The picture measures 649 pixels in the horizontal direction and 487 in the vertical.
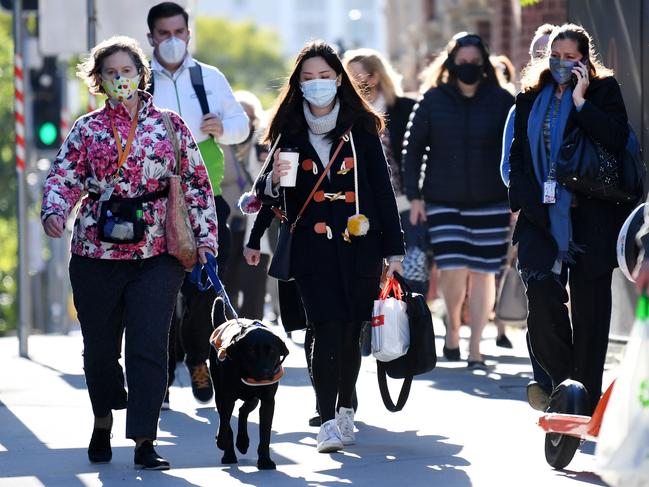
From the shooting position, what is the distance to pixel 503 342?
564 inches

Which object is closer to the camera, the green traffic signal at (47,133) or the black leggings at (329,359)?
the black leggings at (329,359)

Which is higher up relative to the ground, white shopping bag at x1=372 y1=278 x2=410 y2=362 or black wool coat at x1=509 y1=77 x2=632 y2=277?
black wool coat at x1=509 y1=77 x2=632 y2=277

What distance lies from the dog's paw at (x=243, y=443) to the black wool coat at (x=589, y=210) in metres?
1.47

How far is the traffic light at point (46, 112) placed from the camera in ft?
67.1

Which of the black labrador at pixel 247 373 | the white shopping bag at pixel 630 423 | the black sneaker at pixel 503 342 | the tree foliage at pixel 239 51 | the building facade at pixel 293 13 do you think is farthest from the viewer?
the building facade at pixel 293 13

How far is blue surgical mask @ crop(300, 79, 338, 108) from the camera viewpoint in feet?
28.7

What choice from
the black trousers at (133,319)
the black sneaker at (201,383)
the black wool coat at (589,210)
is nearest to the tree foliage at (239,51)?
the black sneaker at (201,383)

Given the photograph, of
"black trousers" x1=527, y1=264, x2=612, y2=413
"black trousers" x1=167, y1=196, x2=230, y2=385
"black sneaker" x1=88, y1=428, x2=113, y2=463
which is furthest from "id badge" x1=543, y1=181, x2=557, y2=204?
"black trousers" x1=167, y1=196, x2=230, y2=385

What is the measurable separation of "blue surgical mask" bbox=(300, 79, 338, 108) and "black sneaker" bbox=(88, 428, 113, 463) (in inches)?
69.6

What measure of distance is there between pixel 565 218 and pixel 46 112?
1356cm

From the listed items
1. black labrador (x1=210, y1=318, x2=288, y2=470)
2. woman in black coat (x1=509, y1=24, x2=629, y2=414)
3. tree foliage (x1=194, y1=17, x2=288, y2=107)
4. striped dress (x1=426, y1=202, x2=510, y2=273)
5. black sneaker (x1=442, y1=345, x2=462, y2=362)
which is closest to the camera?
black labrador (x1=210, y1=318, x2=288, y2=470)

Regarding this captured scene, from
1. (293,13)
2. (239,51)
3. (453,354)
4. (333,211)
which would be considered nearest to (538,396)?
(333,211)

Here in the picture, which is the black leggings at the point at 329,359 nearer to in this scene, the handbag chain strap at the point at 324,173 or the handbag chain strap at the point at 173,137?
the handbag chain strap at the point at 324,173

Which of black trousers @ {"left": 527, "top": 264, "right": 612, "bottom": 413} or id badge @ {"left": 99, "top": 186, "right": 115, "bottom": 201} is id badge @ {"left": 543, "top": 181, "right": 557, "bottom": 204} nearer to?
black trousers @ {"left": 527, "top": 264, "right": 612, "bottom": 413}
